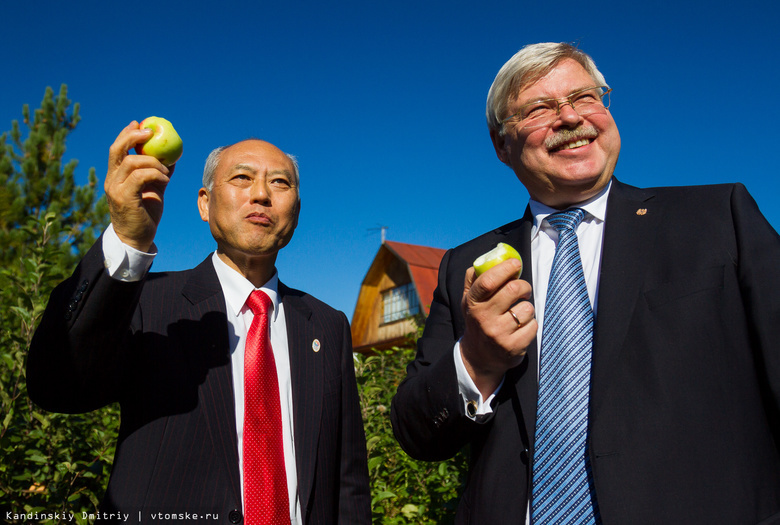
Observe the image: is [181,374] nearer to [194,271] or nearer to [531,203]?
[194,271]

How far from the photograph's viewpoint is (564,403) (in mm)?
A: 1708

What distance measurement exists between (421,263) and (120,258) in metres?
18.2

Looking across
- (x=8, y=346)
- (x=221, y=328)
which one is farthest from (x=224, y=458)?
(x=8, y=346)

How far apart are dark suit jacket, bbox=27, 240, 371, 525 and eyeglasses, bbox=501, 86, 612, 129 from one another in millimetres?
1411

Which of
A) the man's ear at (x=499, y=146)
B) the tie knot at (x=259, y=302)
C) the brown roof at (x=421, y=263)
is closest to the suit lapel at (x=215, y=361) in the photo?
the tie knot at (x=259, y=302)

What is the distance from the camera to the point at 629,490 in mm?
1487

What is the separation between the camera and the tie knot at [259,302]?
2543mm

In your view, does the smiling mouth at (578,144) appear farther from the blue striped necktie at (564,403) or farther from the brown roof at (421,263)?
the brown roof at (421,263)

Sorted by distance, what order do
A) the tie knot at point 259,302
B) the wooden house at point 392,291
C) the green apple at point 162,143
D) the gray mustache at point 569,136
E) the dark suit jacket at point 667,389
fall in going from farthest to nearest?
1. the wooden house at point 392,291
2. the tie knot at point 259,302
3. the gray mustache at point 569,136
4. the green apple at point 162,143
5. the dark suit jacket at point 667,389

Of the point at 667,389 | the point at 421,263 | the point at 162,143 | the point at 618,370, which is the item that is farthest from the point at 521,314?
the point at 421,263

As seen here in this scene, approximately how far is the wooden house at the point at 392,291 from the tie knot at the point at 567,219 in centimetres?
1599

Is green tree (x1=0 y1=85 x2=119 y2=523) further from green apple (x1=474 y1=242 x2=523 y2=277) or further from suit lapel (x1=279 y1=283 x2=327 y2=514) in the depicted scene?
green apple (x1=474 y1=242 x2=523 y2=277)

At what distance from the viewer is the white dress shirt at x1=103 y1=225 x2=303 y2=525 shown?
1746 mm

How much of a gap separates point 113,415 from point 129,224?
2516mm
